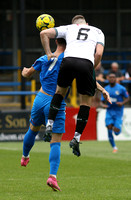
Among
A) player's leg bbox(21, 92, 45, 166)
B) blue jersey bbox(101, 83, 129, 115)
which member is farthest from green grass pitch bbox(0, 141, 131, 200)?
blue jersey bbox(101, 83, 129, 115)

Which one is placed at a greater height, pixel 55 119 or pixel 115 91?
pixel 55 119

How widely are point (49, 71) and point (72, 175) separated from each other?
2.62m

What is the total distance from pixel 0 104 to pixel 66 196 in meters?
13.8

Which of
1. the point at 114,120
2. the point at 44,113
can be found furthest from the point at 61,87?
the point at 114,120

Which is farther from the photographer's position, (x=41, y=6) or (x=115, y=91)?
(x=41, y=6)

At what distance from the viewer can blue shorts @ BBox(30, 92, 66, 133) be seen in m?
7.52

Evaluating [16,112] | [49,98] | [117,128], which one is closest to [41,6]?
[16,112]

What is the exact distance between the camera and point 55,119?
7.52 m

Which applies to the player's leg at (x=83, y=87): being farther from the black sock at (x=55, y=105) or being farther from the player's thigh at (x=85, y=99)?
the black sock at (x=55, y=105)

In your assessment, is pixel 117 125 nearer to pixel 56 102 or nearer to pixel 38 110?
pixel 38 110

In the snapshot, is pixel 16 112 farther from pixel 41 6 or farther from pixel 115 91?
pixel 41 6

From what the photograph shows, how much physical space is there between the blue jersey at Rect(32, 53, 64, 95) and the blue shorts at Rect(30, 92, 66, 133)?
0.13m

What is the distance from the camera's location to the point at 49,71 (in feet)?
25.1

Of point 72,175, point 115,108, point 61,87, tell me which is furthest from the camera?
point 115,108
